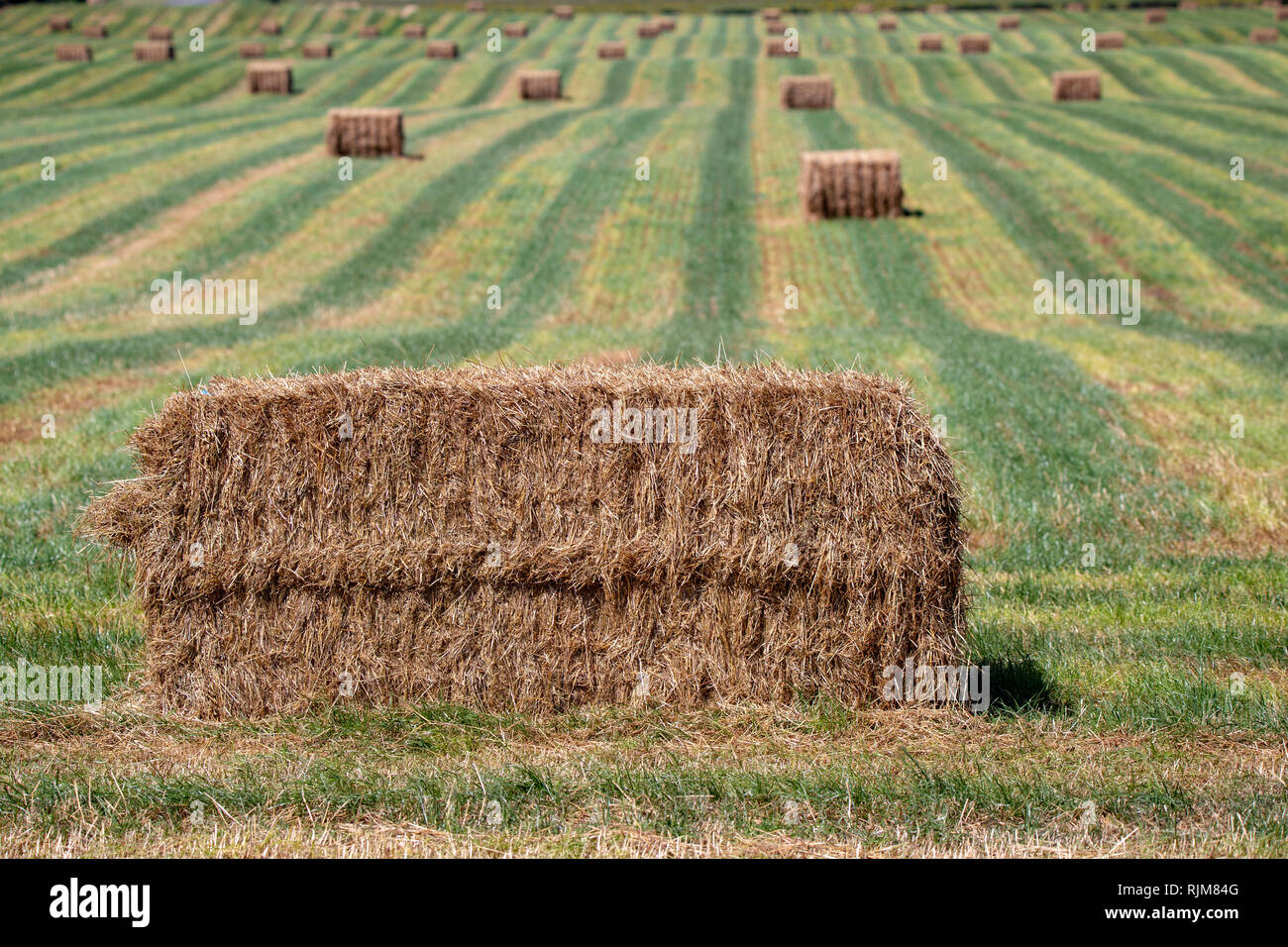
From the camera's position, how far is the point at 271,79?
52.0 m

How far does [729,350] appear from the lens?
20703mm

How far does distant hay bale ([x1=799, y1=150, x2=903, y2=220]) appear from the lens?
30.7 metres

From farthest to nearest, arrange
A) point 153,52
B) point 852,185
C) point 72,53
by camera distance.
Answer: point 153,52 → point 72,53 → point 852,185

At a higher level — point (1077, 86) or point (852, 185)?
point (1077, 86)

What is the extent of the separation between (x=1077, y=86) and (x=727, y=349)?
108ft

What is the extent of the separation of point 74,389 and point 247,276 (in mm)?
9849

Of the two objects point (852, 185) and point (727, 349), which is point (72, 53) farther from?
point (727, 349)

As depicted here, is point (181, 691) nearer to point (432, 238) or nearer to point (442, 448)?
point (442, 448)

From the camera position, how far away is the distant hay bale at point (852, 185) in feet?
101

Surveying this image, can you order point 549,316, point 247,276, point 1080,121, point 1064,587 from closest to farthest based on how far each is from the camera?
point 1064,587, point 549,316, point 247,276, point 1080,121

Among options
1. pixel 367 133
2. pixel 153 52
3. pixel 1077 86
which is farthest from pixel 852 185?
pixel 153 52

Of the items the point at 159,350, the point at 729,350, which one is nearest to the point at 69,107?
the point at 159,350

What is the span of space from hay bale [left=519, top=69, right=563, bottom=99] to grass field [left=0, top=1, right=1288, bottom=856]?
92 centimetres

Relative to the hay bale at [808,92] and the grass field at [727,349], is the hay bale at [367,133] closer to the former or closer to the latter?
the grass field at [727,349]
